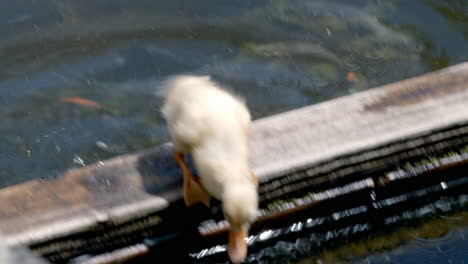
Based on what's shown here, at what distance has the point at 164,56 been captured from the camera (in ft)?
18.3

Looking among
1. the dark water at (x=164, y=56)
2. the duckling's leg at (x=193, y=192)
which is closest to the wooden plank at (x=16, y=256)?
the duckling's leg at (x=193, y=192)

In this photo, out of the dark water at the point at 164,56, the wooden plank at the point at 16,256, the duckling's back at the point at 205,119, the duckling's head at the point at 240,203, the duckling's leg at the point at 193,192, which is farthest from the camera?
the dark water at the point at 164,56

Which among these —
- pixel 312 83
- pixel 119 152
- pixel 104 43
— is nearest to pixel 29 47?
pixel 104 43

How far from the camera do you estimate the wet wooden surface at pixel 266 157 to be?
330cm

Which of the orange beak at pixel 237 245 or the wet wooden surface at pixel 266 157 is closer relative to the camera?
the wet wooden surface at pixel 266 157

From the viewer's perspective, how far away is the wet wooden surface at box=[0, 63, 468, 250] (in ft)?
10.8

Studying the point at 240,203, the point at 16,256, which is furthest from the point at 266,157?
the point at 16,256

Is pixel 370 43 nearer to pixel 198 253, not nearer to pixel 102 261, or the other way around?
pixel 198 253

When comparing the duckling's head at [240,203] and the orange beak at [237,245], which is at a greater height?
the duckling's head at [240,203]

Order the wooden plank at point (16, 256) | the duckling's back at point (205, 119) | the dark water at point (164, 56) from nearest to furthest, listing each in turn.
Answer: the wooden plank at point (16, 256) < the duckling's back at point (205, 119) < the dark water at point (164, 56)

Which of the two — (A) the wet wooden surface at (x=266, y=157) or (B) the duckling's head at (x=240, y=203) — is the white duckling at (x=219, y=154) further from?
(A) the wet wooden surface at (x=266, y=157)

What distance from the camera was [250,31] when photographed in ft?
19.3

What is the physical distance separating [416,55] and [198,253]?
2894 millimetres

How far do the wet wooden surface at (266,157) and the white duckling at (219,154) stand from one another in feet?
0.46
